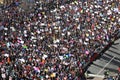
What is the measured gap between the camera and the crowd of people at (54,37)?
3653cm

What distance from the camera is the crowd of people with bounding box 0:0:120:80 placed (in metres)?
36.5

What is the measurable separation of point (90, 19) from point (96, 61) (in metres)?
11.4

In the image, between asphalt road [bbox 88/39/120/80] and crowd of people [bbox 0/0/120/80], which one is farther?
asphalt road [bbox 88/39/120/80]

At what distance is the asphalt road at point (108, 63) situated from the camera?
37.8 metres

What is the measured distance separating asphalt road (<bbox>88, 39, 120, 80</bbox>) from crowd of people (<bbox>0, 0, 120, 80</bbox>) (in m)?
1.09

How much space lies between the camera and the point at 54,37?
145 feet

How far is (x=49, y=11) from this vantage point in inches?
2021

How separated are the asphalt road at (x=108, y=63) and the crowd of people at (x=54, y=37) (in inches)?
42.8

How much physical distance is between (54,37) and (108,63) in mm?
7589

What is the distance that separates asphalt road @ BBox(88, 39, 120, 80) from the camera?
124 feet

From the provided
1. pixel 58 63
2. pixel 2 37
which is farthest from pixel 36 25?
pixel 58 63

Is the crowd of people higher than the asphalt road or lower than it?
higher

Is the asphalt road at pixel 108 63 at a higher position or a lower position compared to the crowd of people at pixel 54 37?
lower

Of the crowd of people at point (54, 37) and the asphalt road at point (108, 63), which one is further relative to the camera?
the asphalt road at point (108, 63)
